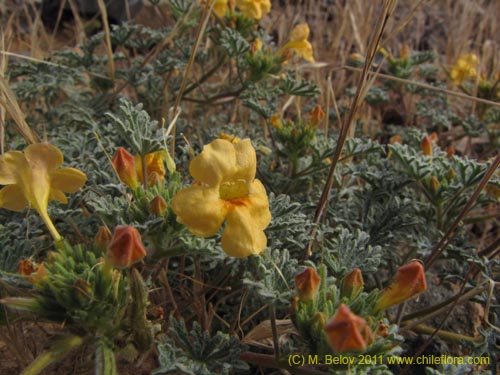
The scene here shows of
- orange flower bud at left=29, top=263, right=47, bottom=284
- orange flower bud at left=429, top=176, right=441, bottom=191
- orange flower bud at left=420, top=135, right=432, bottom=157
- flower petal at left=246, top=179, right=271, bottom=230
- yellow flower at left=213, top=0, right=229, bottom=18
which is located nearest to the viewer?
orange flower bud at left=29, top=263, right=47, bottom=284

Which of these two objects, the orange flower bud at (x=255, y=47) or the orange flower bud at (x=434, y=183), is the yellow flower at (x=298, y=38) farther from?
the orange flower bud at (x=434, y=183)

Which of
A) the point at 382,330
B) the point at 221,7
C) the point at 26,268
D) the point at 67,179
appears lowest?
the point at 382,330

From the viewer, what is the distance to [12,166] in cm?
108

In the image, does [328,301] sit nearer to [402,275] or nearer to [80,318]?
[402,275]

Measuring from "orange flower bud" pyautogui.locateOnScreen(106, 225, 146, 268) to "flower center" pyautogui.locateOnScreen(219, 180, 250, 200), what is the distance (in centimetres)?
26

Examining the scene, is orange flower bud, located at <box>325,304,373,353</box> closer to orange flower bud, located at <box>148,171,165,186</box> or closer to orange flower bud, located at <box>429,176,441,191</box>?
orange flower bud, located at <box>148,171,165,186</box>

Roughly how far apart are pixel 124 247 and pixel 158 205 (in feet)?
0.55

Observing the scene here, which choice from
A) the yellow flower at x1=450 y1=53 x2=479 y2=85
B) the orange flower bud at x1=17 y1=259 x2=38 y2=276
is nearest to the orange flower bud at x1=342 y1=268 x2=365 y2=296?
the orange flower bud at x1=17 y1=259 x2=38 y2=276

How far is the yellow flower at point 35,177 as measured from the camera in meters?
1.07

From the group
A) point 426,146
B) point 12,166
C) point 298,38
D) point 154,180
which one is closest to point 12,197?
point 12,166

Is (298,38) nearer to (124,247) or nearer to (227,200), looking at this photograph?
(227,200)

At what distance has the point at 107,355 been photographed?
98cm

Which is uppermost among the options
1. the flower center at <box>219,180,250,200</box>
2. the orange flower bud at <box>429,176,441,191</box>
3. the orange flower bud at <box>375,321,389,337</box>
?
the flower center at <box>219,180,250,200</box>

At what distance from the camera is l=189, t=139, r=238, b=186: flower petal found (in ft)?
3.35
